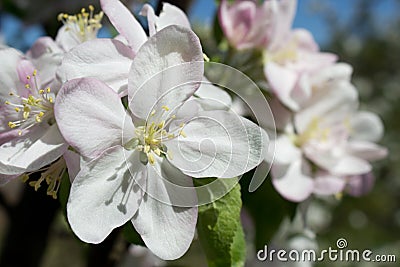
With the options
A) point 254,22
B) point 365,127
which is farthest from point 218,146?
point 365,127

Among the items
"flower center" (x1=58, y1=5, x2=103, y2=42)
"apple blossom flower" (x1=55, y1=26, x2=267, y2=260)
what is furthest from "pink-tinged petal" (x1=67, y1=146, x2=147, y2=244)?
"flower center" (x1=58, y1=5, x2=103, y2=42)

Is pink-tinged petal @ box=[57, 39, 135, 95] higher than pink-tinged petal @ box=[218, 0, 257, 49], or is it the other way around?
pink-tinged petal @ box=[57, 39, 135, 95]

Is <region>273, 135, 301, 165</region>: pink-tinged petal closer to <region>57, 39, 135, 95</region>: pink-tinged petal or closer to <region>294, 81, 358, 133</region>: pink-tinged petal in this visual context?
<region>294, 81, 358, 133</region>: pink-tinged petal

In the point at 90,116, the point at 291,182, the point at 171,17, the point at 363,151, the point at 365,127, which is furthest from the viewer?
the point at 365,127

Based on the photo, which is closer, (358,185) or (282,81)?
(282,81)

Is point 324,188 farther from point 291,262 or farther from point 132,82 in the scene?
point 132,82

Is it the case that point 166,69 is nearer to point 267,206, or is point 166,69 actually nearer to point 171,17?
point 171,17
